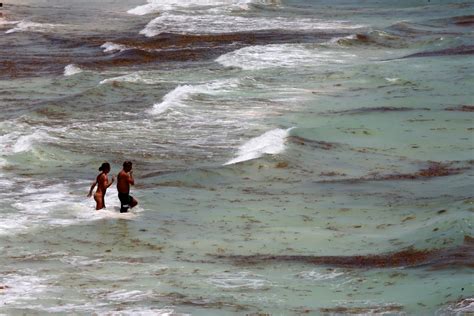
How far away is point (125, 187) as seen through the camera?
22156mm

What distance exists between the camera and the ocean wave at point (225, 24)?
174 ft

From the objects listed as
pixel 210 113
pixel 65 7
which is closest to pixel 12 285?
pixel 210 113

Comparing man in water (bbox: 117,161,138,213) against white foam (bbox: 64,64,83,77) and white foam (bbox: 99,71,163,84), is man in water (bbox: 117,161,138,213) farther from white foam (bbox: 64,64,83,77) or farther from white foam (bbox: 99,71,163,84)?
white foam (bbox: 64,64,83,77)

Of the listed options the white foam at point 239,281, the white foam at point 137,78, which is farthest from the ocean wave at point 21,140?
the white foam at point 239,281

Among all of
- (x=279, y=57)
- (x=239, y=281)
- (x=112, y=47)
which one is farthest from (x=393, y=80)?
(x=239, y=281)

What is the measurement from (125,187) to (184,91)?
551 inches

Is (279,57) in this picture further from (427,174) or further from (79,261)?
(79,261)

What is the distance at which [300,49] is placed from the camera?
45906mm

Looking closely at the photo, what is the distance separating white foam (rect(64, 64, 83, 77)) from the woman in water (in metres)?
19.3

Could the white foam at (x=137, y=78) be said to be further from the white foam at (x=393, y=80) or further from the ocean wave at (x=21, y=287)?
the ocean wave at (x=21, y=287)

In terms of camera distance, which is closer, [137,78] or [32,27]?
[137,78]

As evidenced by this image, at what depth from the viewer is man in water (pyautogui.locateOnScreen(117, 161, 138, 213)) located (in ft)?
72.4

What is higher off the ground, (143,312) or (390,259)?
(143,312)

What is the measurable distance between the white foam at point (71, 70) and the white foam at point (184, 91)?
5.72 m
